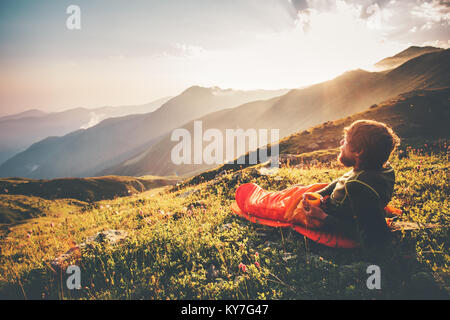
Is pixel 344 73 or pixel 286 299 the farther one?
pixel 344 73

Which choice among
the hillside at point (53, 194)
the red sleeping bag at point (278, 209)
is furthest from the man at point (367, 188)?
the hillside at point (53, 194)

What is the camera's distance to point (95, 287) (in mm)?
4121

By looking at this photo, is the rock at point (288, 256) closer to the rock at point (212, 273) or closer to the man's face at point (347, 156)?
the rock at point (212, 273)

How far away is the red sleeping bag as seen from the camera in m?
4.12

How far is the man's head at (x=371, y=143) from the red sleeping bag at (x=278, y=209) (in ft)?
4.87

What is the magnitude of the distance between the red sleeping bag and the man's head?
148 centimetres

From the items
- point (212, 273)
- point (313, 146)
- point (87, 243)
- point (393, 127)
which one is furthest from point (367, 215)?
point (393, 127)

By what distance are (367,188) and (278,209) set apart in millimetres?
2104

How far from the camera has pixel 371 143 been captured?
3656 mm

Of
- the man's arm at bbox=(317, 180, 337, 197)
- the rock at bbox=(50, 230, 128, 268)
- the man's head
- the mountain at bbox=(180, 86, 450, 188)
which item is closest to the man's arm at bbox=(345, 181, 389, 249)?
the man's head

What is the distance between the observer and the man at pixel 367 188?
3.61 m
